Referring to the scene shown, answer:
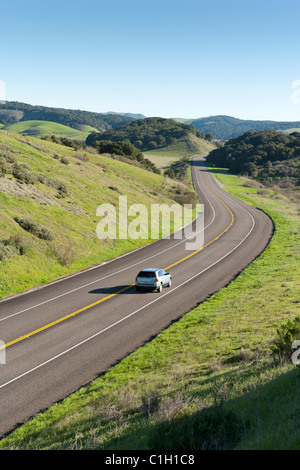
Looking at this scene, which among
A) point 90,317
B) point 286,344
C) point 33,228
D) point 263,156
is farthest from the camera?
point 263,156

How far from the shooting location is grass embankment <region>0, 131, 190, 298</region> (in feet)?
84.7

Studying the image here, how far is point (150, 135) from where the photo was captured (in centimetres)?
18100

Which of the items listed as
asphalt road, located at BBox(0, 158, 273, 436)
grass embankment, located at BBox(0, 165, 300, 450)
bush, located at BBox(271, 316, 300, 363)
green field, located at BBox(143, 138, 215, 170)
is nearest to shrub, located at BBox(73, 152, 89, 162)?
asphalt road, located at BBox(0, 158, 273, 436)

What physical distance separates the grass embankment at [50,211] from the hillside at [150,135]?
118494mm

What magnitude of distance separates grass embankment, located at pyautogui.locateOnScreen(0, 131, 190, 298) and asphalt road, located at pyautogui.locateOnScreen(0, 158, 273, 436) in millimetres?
1814

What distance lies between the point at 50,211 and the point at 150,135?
6088 inches

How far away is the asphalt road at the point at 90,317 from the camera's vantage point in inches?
519

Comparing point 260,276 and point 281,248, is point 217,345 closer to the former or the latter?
point 260,276

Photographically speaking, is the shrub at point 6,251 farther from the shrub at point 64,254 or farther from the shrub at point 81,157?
the shrub at point 81,157

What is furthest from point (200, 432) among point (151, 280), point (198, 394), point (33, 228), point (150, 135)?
point (150, 135)

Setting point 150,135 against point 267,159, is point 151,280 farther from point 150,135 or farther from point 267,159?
point 150,135

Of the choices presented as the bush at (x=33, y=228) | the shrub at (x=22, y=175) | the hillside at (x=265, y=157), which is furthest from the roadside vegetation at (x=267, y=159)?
the bush at (x=33, y=228)

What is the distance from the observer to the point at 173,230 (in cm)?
4556
